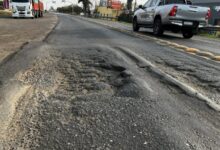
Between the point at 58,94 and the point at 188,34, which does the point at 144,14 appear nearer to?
the point at 188,34

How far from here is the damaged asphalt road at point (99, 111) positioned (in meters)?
3.75

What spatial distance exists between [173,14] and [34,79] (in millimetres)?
10992

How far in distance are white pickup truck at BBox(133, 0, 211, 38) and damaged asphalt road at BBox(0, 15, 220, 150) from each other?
9459 millimetres

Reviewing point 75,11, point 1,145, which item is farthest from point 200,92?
point 75,11

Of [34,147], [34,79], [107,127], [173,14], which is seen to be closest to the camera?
Answer: [34,147]

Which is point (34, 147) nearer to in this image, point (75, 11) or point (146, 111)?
point (146, 111)

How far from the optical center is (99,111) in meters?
4.64

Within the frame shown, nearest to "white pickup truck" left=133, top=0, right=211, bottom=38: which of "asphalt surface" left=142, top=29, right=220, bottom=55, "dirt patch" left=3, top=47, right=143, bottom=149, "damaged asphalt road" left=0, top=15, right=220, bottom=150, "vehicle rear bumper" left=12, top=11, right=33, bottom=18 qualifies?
"asphalt surface" left=142, top=29, right=220, bottom=55

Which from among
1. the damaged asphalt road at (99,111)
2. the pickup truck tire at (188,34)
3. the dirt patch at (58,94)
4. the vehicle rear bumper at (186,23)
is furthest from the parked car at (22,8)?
the damaged asphalt road at (99,111)

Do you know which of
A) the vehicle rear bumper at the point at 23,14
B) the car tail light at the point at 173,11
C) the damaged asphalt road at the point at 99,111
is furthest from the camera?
the vehicle rear bumper at the point at 23,14

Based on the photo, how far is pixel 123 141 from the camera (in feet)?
12.2

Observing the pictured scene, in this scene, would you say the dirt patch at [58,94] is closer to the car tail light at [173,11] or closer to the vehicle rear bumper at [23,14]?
the car tail light at [173,11]

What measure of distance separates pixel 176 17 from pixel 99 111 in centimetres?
1239

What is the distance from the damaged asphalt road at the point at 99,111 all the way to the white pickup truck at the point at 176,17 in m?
9.46
